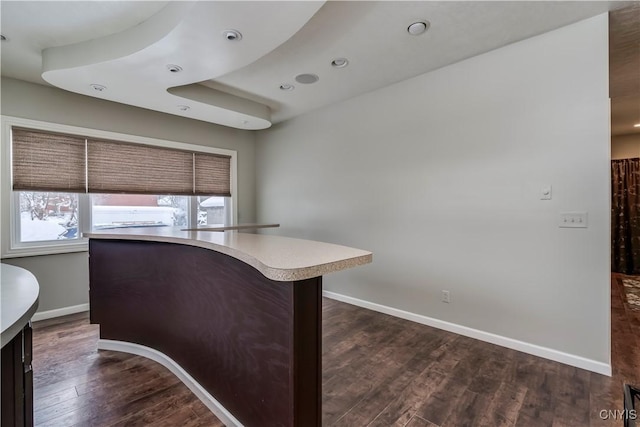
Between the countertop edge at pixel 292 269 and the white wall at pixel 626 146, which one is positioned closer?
the countertop edge at pixel 292 269

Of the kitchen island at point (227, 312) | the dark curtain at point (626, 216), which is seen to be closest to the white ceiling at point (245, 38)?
the kitchen island at point (227, 312)

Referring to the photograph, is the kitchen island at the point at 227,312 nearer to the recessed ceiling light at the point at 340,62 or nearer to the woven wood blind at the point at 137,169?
the woven wood blind at the point at 137,169

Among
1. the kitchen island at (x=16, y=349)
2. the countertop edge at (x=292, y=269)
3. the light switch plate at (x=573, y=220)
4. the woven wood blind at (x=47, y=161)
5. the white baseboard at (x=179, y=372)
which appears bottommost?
the white baseboard at (x=179, y=372)

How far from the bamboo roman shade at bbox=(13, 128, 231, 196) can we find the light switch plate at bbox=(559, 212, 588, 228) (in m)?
4.17

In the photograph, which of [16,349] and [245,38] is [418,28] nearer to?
[245,38]

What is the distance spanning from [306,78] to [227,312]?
2441mm

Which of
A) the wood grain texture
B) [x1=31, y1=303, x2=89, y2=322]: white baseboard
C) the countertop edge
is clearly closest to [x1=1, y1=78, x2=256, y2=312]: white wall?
[x1=31, y1=303, x2=89, y2=322]: white baseboard

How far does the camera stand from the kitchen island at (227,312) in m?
1.24

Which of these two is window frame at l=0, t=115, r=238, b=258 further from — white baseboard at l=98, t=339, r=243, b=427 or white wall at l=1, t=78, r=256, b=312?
white baseboard at l=98, t=339, r=243, b=427

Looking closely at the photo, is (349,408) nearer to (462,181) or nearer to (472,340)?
(472,340)

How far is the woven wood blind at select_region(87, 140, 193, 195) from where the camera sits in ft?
11.5

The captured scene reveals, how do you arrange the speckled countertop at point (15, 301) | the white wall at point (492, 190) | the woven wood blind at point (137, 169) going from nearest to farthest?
the speckled countertop at point (15, 301) < the white wall at point (492, 190) < the woven wood blind at point (137, 169)

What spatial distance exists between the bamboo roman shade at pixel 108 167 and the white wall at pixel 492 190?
6.68ft

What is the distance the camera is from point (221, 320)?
5.56 feet
